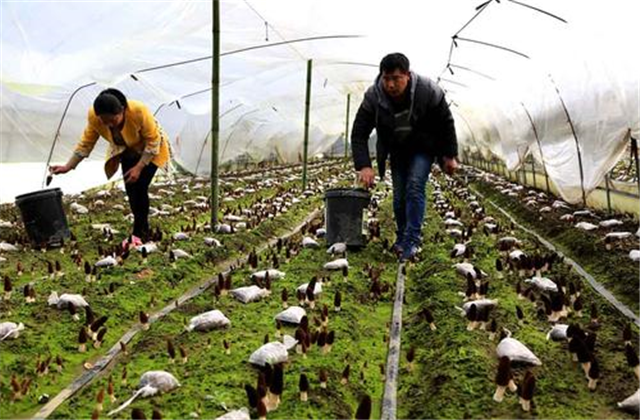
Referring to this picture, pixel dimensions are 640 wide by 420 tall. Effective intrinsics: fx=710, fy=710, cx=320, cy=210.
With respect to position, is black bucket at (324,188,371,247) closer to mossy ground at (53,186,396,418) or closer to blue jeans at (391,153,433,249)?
blue jeans at (391,153,433,249)

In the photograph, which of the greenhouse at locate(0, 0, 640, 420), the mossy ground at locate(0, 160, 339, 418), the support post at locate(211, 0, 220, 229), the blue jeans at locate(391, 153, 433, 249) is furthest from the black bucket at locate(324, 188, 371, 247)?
the support post at locate(211, 0, 220, 229)

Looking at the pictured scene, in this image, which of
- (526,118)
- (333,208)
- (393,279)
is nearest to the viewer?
(393,279)

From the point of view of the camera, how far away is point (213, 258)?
26.0ft

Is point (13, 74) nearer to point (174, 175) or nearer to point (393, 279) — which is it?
point (393, 279)

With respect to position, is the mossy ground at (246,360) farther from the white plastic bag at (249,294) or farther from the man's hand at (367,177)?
the man's hand at (367,177)

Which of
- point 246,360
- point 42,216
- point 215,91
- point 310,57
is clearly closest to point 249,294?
point 246,360

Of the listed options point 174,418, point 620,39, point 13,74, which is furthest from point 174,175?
point 174,418

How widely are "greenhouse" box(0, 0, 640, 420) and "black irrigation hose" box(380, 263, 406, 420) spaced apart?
0.02 meters

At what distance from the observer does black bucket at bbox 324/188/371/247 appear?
26.7ft

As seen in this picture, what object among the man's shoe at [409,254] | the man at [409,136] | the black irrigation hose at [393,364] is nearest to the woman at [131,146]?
the man at [409,136]

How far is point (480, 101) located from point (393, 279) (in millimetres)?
19504

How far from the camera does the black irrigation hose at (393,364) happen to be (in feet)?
12.2

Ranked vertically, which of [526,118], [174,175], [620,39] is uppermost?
[620,39]

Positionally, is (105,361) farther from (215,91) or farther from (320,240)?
→ (215,91)
